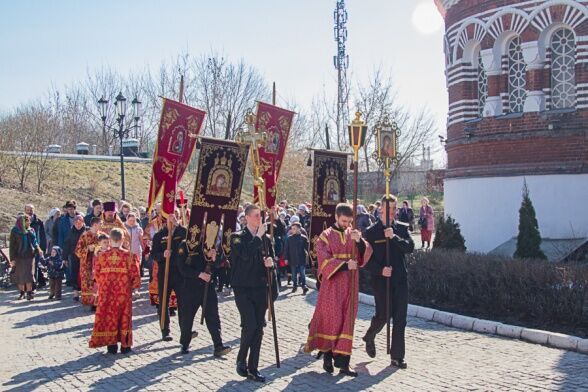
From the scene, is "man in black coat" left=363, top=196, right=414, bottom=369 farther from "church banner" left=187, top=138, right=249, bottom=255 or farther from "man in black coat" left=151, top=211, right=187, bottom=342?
"man in black coat" left=151, top=211, right=187, bottom=342

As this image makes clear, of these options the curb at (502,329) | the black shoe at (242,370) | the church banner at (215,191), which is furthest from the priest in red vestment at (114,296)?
the curb at (502,329)

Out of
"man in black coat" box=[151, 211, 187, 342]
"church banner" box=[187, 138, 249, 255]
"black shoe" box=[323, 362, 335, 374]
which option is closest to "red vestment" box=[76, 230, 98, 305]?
"man in black coat" box=[151, 211, 187, 342]

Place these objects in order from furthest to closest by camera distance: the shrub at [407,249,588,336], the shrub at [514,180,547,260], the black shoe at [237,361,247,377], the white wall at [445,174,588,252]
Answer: the white wall at [445,174,588,252] → the shrub at [514,180,547,260] → the shrub at [407,249,588,336] → the black shoe at [237,361,247,377]

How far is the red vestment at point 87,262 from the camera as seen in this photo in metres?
13.3

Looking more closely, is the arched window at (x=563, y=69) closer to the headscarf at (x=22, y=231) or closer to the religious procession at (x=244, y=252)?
the religious procession at (x=244, y=252)

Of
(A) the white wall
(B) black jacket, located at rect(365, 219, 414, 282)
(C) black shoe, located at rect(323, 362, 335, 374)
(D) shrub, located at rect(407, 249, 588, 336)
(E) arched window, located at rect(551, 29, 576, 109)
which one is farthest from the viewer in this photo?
(E) arched window, located at rect(551, 29, 576, 109)

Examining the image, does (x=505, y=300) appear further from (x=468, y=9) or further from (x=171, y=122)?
(x=468, y=9)

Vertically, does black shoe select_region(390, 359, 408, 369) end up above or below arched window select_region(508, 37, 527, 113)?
below

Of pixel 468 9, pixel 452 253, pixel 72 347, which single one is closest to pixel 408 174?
pixel 468 9

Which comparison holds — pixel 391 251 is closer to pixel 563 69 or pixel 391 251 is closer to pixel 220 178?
pixel 220 178

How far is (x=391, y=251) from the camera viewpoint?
28.9ft

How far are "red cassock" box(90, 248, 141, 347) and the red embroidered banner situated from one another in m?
1.71

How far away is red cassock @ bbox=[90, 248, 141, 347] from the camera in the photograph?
30.9ft

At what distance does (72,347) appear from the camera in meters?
9.96
